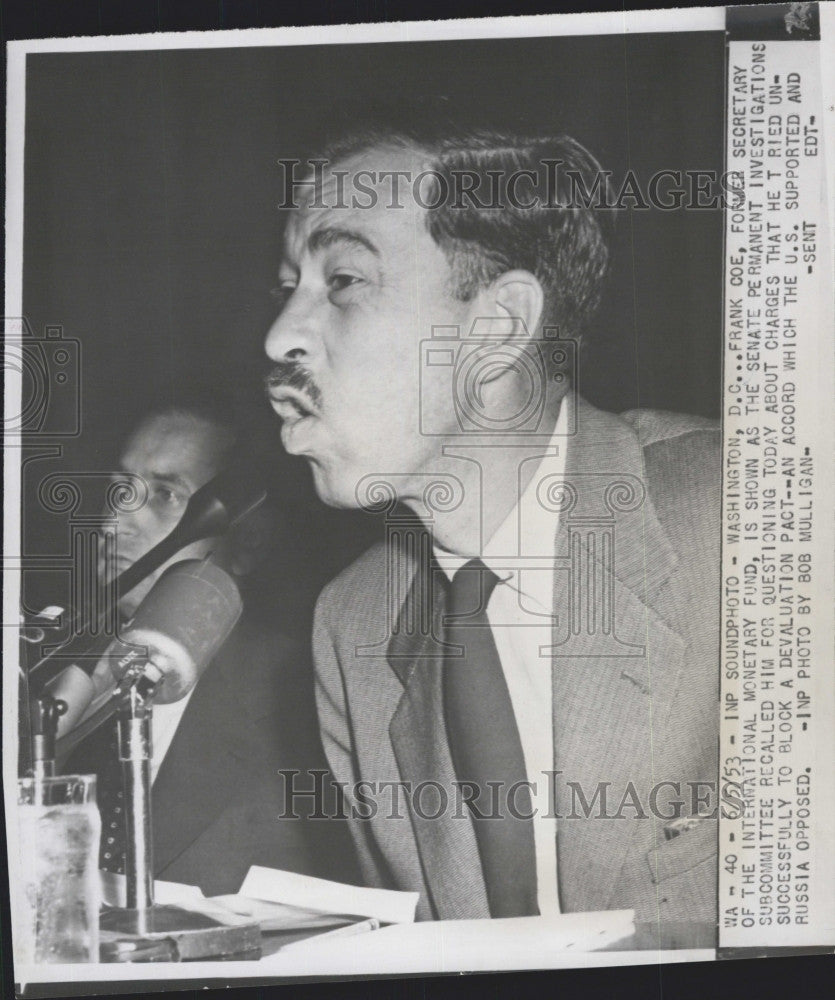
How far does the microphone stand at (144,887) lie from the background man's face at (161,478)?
16cm

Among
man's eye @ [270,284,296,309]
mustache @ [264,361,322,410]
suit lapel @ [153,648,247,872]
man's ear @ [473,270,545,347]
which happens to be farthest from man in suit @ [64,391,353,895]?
man's ear @ [473,270,545,347]

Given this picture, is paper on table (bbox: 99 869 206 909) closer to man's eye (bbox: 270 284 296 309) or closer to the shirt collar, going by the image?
the shirt collar

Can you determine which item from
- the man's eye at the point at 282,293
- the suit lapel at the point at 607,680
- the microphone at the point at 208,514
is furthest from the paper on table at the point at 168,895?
the man's eye at the point at 282,293

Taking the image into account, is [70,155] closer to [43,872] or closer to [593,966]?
[43,872]

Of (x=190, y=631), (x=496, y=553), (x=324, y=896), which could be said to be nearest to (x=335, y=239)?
(x=496, y=553)

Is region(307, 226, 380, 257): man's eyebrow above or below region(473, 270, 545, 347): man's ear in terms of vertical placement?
above

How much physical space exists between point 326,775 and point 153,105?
4.06 feet

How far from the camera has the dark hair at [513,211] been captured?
150 cm

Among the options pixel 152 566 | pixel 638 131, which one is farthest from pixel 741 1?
pixel 152 566

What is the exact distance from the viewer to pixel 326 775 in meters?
1.50

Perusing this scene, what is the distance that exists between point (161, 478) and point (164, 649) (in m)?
0.30

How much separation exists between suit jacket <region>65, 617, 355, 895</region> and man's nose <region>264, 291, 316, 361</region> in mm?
477

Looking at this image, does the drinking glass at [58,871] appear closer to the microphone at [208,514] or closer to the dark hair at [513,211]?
the microphone at [208,514]

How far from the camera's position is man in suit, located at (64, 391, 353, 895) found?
4.91ft
